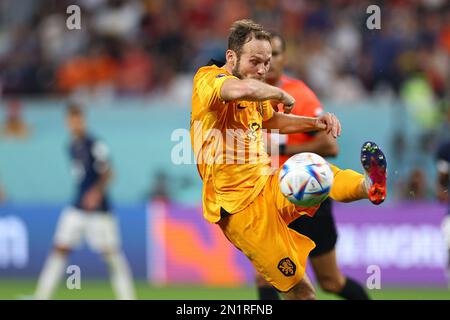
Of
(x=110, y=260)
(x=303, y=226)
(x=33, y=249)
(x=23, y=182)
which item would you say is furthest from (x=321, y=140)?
(x=23, y=182)

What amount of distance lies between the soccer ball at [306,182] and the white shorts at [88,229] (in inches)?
244

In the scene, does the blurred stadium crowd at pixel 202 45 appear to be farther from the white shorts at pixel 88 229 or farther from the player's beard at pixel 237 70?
the player's beard at pixel 237 70

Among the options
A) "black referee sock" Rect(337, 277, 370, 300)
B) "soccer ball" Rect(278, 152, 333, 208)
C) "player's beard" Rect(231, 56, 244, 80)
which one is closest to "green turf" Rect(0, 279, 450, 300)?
A: "black referee sock" Rect(337, 277, 370, 300)

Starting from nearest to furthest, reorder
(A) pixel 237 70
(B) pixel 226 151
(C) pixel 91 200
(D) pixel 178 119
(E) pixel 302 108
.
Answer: (A) pixel 237 70
(B) pixel 226 151
(E) pixel 302 108
(C) pixel 91 200
(D) pixel 178 119

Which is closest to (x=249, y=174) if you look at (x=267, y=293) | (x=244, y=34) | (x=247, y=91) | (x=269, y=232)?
(x=269, y=232)

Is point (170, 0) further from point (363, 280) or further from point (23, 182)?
point (363, 280)

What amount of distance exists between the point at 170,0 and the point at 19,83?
3.07 m

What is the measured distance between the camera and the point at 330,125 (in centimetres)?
708

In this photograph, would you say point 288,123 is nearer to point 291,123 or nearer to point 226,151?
Answer: point 291,123

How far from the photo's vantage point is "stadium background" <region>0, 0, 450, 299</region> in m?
13.7

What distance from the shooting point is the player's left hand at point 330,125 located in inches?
278

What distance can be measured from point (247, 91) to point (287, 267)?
4.70ft

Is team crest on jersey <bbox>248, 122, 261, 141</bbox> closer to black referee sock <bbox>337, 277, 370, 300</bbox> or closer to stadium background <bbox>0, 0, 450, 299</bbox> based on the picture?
black referee sock <bbox>337, 277, 370, 300</bbox>

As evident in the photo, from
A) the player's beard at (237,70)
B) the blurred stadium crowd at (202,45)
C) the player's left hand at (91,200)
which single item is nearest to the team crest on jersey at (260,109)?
the player's beard at (237,70)
